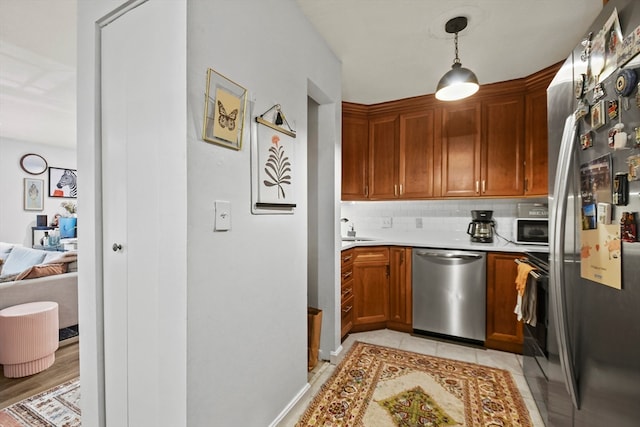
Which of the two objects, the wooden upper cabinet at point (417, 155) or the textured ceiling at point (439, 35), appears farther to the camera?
the wooden upper cabinet at point (417, 155)

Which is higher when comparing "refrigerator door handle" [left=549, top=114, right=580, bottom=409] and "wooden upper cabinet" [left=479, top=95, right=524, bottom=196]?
"wooden upper cabinet" [left=479, top=95, right=524, bottom=196]

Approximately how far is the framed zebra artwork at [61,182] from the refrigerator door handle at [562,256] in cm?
774

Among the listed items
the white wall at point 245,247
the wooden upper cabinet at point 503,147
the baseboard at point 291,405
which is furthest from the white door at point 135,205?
the wooden upper cabinet at point 503,147

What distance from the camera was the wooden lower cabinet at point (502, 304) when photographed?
2.54 metres

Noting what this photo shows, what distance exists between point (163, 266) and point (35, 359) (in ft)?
6.78

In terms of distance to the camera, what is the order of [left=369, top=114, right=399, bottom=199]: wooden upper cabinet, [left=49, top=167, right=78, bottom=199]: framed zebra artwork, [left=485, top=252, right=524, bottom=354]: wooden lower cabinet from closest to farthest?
[left=485, top=252, right=524, bottom=354]: wooden lower cabinet < [left=369, top=114, right=399, bottom=199]: wooden upper cabinet < [left=49, top=167, right=78, bottom=199]: framed zebra artwork

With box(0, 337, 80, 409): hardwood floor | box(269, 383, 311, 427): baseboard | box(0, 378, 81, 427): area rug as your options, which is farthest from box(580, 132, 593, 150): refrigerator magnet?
box(0, 337, 80, 409): hardwood floor

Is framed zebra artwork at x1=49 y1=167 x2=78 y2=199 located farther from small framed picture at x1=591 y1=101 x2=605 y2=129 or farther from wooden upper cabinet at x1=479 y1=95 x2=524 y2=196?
small framed picture at x1=591 y1=101 x2=605 y2=129

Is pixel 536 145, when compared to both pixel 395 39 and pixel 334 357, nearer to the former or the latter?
pixel 395 39

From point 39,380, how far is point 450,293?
10.9 ft

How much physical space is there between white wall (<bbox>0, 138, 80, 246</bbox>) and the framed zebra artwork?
0.08 meters

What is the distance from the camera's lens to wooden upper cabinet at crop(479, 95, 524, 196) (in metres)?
2.83

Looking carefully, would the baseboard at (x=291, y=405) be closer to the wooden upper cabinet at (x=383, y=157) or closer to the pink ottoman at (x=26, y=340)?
the pink ottoman at (x=26, y=340)

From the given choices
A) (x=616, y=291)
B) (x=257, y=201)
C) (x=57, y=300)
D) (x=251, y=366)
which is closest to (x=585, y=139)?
(x=616, y=291)
